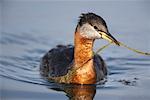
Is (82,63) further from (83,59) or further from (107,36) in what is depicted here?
(107,36)

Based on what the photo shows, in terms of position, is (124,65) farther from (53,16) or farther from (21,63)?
(53,16)

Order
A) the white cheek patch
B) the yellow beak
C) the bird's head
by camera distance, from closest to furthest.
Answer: the yellow beak < the bird's head < the white cheek patch

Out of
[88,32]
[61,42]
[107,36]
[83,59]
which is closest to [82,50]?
[83,59]

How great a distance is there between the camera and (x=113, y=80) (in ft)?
40.1

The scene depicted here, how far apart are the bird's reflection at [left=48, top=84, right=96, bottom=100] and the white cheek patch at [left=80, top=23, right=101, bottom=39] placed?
3.08 feet

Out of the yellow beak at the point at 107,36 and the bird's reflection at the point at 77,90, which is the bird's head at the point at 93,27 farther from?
the bird's reflection at the point at 77,90

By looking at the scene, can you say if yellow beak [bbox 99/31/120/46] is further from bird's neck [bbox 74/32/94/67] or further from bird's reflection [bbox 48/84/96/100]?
bird's reflection [bbox 48/84/96/100]

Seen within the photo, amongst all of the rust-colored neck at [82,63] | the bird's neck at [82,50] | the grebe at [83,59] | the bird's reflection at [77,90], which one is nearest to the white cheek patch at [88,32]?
the grebe at [83,59]

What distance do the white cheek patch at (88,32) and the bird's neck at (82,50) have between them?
14 cm

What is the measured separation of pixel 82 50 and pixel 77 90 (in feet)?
2.46

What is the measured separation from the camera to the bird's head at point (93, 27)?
10.7 metres

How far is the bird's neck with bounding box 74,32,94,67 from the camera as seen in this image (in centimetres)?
1130

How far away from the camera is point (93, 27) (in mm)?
10906

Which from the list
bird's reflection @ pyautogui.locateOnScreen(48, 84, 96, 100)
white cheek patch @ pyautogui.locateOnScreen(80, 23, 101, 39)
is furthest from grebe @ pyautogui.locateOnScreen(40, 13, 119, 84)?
bird's reflection @ pyautogui.locateOnScreen(48, 84, 96, 100)
